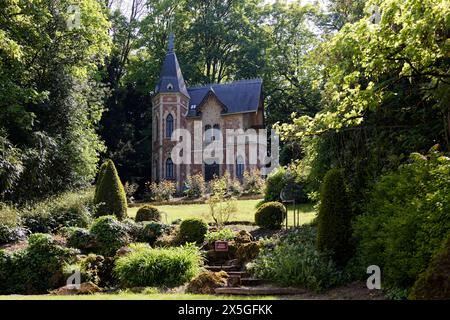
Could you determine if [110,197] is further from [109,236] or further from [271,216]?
[271,216]

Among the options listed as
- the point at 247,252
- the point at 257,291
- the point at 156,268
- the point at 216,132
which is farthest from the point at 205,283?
the point at 216,132

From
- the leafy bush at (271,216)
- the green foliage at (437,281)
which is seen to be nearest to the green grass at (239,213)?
the leafy bush at (271,216)

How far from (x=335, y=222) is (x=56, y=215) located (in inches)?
356

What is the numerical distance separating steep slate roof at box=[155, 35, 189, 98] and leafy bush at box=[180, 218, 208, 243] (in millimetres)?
21896

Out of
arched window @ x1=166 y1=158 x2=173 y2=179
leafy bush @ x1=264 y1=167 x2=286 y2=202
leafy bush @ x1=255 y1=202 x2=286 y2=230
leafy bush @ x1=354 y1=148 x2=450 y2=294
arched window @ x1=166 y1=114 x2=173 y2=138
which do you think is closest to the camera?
leafy bush @ x1=354 y1=148 x2=450 y2=294

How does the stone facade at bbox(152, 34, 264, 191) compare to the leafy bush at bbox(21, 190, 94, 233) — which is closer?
the leafy bush at bbox(21, 190, 94, 233)

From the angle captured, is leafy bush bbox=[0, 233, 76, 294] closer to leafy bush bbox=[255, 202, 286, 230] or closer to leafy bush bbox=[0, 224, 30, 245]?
leafy bush bbox=[0, 224, 30, 245]

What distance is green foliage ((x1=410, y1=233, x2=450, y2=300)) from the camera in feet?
15.9

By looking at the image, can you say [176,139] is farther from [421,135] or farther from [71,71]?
[421,135]

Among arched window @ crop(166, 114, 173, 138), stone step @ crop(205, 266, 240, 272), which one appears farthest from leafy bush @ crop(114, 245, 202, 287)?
arched window @ crop(166, 114, 173, 138)

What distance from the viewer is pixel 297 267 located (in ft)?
28.7

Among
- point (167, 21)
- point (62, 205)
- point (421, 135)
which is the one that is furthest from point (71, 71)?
point (167, 21)

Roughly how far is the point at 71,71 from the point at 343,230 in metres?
15.1

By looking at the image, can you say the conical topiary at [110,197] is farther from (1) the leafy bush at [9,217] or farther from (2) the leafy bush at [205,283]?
(2) the leafy bush at [205,283]
